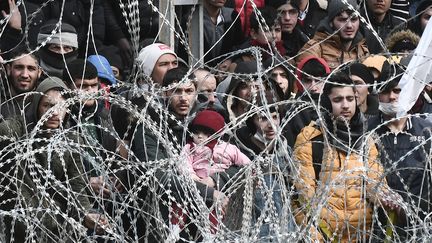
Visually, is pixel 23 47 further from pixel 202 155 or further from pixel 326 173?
pixel 326 173

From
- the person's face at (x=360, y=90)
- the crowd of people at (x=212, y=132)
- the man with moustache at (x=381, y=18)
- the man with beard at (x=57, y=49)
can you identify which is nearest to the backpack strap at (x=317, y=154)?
the crowd of people at (x=212, y=132)

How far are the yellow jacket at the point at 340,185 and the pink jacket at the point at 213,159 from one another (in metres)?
0.33

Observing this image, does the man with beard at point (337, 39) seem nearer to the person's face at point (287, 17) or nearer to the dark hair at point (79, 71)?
the person's face at point (287, 17)

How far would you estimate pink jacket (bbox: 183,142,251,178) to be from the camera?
7711 mm

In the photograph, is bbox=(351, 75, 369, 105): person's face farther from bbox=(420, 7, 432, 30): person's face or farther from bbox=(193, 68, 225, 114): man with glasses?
bbox=(420, 7, 432, 30): person's face

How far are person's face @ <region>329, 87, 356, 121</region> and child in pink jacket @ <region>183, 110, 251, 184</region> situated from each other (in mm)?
640

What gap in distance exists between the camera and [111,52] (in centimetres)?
992

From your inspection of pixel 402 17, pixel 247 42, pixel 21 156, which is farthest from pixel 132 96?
pixel 402 17

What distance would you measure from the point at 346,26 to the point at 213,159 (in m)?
2.75

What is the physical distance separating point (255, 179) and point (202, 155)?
3.21ft

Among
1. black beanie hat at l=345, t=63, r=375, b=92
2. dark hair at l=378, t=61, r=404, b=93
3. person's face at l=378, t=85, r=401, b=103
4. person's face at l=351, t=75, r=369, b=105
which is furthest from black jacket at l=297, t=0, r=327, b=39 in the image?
person's face at l=378, t=85, r=401, b=103

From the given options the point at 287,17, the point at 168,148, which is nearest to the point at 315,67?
the point at 287,17

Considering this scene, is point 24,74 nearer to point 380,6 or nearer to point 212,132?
point 212,132

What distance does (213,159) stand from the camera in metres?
7.84
